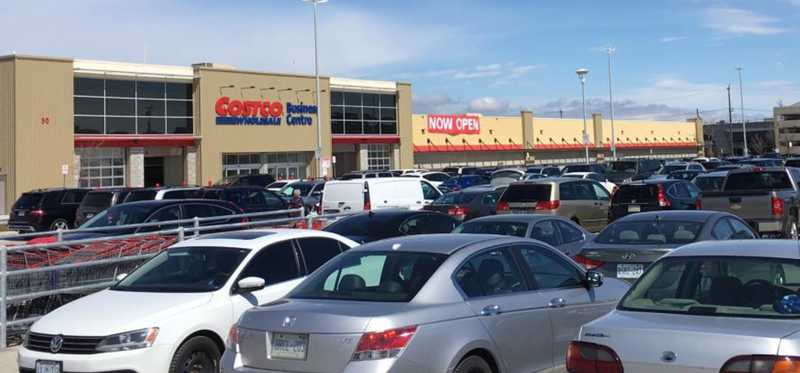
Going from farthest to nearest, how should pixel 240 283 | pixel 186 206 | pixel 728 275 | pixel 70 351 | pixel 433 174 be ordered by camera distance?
pixel 433 174
pixel 186 206
pixel 240 283
pixel 70 351
pixel 728 275

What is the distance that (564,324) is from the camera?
7.37 meters

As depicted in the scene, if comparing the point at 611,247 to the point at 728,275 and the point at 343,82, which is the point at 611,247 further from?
the point at 343,82

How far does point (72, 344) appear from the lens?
24.1ft

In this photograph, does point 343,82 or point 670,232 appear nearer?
point 670,232

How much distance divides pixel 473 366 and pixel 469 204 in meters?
17.4

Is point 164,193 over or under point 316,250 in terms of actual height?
over

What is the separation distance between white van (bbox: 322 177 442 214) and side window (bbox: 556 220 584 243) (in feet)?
31.6

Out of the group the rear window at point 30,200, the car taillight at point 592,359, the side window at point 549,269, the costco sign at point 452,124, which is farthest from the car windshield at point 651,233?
the costco sign at point 452,124

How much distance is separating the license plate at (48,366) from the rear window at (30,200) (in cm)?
2344

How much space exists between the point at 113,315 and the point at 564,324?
13.1ft

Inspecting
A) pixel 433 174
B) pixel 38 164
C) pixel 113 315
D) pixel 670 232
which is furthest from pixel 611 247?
pixel 38 164

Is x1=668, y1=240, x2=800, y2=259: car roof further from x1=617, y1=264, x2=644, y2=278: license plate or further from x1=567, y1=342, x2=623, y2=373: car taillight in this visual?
x1=617, y1=264, x2=644, y2=278: license plate

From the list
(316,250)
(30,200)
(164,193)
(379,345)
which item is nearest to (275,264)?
(316,250)

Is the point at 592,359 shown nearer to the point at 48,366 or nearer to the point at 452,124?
the point at 48,366
